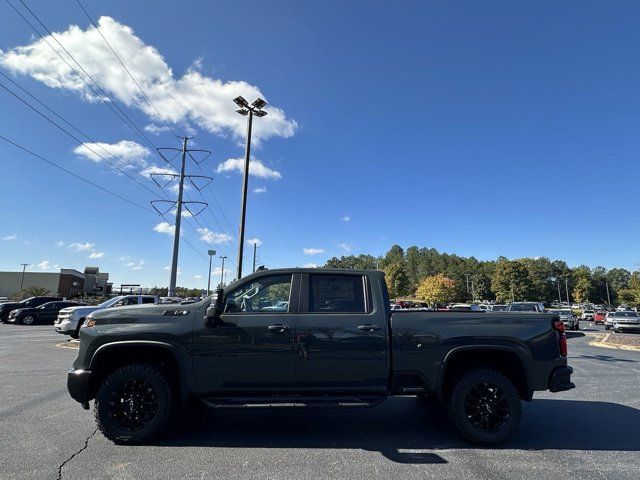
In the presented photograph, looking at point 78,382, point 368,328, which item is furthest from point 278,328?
point 78,382

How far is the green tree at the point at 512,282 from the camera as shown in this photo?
93.8 m

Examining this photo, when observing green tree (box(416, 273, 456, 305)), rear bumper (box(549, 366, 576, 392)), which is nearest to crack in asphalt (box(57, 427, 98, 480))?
rear bumper (box(549, 366, 576, 392))

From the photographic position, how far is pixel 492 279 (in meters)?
103

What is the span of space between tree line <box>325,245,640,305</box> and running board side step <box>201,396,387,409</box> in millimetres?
88683

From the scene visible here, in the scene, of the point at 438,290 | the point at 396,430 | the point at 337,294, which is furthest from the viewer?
the point at 438,290

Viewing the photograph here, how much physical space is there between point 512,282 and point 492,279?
8.56 metres

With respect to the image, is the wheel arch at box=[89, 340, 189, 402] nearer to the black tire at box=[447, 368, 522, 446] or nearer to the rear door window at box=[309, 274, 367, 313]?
the rear door window at box=[309, 274, 367, 313]

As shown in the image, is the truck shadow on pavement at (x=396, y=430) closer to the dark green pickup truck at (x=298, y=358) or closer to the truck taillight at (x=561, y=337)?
the dark green pickup truck at (x=298, y=358)

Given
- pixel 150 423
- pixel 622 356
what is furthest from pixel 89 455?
pixel 622 356

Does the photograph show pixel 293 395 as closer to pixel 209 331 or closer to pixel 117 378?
pixel 209 331

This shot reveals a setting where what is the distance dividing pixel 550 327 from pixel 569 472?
5.06ft

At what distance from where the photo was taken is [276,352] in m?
4.65

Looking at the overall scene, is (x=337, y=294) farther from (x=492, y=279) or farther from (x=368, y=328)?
(x=492, y=279)

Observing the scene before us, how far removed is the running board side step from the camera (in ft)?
14.9
